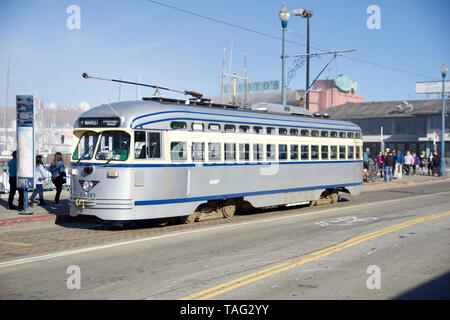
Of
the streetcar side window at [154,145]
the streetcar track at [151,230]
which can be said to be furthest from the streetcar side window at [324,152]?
the streetcar side window at [154,145]

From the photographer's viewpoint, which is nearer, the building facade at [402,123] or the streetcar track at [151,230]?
the streetcar track at [151,230]

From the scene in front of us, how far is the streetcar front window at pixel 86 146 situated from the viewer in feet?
41.9

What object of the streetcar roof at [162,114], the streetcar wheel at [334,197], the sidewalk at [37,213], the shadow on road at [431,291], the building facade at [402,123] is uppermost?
the building facade at [402,123]

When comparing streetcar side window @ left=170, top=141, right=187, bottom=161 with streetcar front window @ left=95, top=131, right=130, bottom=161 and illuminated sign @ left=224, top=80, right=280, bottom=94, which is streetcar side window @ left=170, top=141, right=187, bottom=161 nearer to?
streetcar front window @ left=95, top=131, right=130, bottom=161

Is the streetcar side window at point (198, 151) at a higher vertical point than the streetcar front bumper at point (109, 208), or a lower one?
higher

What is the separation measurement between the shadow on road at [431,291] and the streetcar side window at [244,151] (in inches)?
310

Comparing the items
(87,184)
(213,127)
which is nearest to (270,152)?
(213,127)

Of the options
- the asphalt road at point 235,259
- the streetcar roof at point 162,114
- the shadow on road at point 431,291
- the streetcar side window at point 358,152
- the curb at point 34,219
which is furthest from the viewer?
the streetcar side window at point 358,152

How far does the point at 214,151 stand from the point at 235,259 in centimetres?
522

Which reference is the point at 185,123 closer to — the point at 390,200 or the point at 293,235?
the point at 293,235

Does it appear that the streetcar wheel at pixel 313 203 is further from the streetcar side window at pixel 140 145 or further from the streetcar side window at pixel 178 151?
the streetcar side window at pixel 140 145

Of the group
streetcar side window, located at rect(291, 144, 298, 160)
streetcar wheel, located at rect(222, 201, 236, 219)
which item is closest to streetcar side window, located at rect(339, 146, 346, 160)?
streetcar side window, located at rect(291, 144, 298, 160)

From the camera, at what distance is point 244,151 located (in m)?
15.2

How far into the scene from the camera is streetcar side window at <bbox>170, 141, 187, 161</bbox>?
13.0 metres
